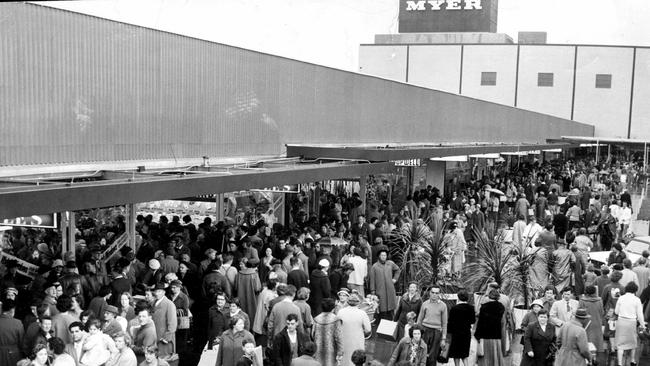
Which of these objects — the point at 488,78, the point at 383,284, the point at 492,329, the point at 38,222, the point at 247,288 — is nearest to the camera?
the point at 38,222

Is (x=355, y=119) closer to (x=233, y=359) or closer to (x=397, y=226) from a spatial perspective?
(x=397, y=226)

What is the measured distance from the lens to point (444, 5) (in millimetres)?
72000

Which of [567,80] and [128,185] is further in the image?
[567,80]

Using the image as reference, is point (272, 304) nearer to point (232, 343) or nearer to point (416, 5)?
point (232, 343)

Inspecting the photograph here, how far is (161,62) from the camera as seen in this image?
14.9 meters

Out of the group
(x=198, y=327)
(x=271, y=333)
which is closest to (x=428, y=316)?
(x=271, y=333)

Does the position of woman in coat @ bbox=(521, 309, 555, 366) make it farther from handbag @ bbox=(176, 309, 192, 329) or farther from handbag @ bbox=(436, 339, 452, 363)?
handbag @ bbox=(176, 309, 192, 329)

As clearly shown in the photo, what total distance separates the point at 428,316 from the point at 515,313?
324 centimetres

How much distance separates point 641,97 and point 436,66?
49.9 ft

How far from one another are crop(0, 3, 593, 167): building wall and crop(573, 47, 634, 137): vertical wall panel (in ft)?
128

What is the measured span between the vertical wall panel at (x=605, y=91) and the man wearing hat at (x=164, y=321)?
5471 cm

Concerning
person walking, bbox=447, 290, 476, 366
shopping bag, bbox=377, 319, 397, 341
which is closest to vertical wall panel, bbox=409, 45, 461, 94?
shopping bag, bbox=377, 319, 397, 341

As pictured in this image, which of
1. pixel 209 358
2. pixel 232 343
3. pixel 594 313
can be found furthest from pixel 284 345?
pixel 594 313

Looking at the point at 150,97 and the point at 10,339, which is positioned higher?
the point at 150,97
